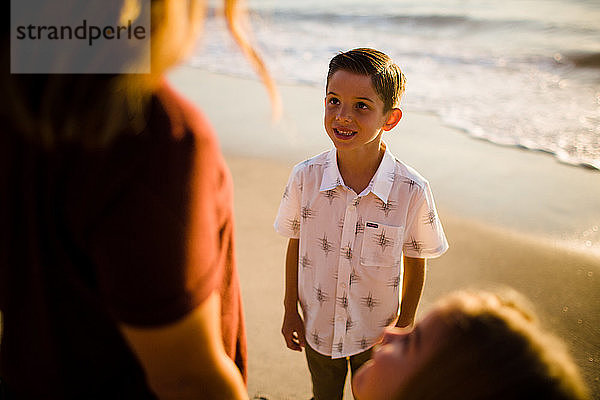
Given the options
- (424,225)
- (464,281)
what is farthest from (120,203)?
(464,281)

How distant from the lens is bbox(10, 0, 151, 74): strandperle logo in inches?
26.8

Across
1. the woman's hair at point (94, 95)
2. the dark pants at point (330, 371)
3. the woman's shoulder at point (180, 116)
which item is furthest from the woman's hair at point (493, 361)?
the dark pants at point (330, 371)

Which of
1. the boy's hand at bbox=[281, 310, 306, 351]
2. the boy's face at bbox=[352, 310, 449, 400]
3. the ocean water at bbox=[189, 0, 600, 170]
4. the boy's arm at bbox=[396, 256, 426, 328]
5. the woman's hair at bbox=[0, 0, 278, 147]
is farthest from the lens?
the ocean water at bbox=[189, 0, 600, 170]

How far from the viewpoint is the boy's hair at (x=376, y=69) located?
196cm

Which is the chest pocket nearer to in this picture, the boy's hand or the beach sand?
the boy's hand

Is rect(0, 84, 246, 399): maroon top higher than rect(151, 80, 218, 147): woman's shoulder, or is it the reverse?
rect(151, 80, 218, 147): woman's shoulder

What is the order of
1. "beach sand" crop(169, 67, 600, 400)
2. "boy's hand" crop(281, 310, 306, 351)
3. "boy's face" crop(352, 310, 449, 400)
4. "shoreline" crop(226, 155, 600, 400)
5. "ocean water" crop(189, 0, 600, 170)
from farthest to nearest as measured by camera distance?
1. "ocean water" crop(189, 0, 600, 170)
2. "beach sand" crop(169, 67, 600, 400)
3. "shoreline" crop(226, 155, 600, 400)
4. "boy's hand" crop(281, 310, 306, 351)
5. "boy's face" crop(352, 310, 449, 400)

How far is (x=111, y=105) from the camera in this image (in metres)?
0.69

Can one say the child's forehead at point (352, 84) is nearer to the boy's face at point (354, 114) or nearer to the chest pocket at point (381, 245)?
the boy's face at point (354, 114)

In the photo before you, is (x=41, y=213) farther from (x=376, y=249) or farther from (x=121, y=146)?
(x=376, y=249)

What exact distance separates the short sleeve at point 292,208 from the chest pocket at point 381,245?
33 centimetres

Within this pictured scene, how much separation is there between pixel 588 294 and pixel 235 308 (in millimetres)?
2966

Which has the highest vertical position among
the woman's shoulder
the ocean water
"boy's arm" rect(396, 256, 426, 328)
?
the ocean water

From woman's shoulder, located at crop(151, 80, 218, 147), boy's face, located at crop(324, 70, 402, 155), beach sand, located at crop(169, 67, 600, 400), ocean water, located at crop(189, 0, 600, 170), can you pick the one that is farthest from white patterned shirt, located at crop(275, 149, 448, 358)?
woman's shoulder, located at crop(151, 80, 218, 147)
